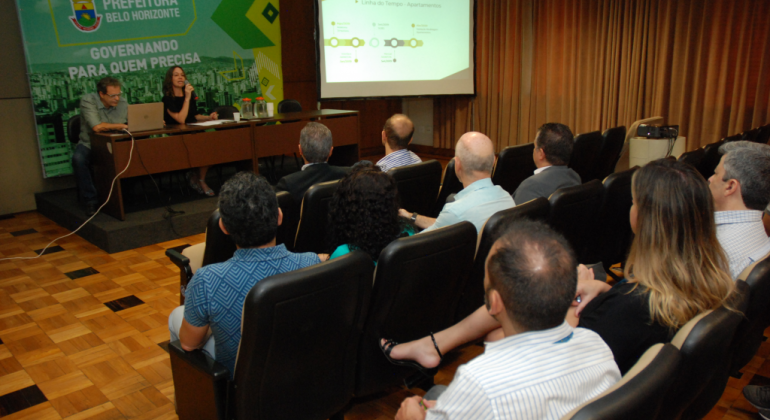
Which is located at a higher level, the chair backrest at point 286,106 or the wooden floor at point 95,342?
the chair backrest at point 286,106

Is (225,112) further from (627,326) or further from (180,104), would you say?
(627,326)

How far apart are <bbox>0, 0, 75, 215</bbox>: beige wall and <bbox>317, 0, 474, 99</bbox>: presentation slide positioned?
123 inches

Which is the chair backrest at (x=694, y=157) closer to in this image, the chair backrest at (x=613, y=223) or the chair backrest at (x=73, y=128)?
the chair backrest at (x=613, y=223)

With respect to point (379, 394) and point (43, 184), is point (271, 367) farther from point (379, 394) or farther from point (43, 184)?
point (43, 184)

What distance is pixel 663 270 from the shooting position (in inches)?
56.9

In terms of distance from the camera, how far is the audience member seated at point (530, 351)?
979 mm

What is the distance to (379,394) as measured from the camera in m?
2.38

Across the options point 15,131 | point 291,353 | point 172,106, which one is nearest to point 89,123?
point 172,106

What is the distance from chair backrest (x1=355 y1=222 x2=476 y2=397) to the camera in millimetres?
1729

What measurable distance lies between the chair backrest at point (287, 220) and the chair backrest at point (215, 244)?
1.07 feet

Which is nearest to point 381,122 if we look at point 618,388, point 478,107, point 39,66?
point 478,107

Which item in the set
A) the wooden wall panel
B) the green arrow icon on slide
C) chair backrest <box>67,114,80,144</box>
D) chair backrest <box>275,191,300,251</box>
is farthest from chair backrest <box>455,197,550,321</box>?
the green arrow icon on slide

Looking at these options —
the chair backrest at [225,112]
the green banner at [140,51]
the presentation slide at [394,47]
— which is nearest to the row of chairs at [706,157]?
the presentation slide at [394,47]

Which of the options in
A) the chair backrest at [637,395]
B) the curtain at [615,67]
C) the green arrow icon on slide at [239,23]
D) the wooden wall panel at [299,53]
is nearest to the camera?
the chair backrest at [637,395]
